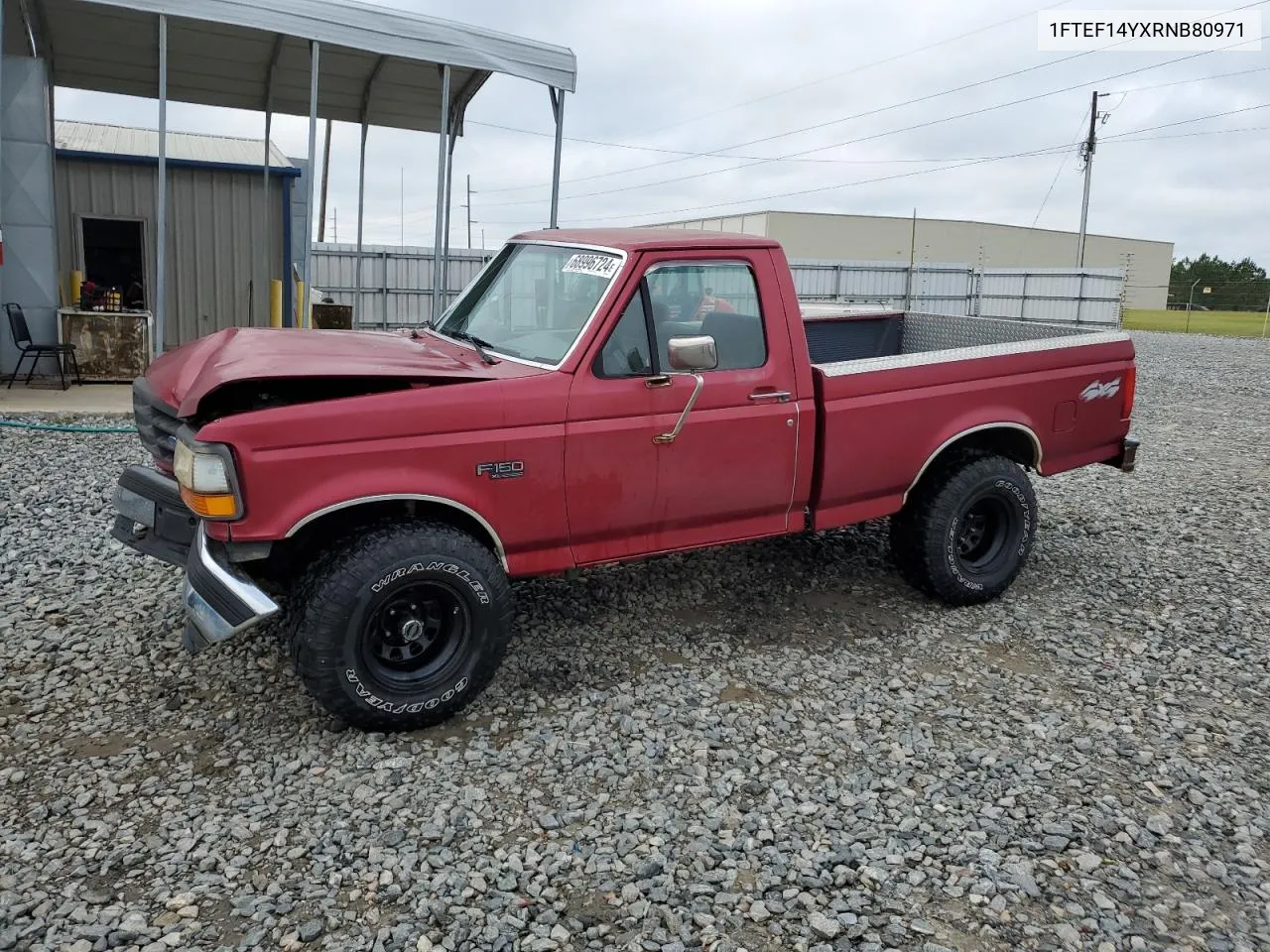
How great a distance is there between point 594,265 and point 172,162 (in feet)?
43.0

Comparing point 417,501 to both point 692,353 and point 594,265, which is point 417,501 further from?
point 594,265

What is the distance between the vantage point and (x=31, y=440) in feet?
29.6

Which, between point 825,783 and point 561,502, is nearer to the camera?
point 825,783

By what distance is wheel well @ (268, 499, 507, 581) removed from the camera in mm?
4098

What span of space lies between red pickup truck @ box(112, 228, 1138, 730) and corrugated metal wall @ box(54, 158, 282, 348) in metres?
12.1

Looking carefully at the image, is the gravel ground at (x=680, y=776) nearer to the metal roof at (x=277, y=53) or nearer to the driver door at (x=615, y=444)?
the driver door at (x=615, y=444)

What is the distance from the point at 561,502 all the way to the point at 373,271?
55.1 ft

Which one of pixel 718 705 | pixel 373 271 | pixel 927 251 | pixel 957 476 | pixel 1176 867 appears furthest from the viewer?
pixel 927 251

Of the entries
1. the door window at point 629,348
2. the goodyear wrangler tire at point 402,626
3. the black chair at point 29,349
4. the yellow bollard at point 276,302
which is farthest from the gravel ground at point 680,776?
the yellow bollard at point 276,302

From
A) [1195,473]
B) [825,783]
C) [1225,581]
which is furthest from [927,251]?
[825,783]

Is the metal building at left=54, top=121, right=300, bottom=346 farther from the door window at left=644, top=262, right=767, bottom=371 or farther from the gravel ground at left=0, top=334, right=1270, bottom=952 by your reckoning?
the door window at left=644, top=262, right=767, bottom=371

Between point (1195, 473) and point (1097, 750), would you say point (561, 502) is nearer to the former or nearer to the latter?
point (1097, 750)

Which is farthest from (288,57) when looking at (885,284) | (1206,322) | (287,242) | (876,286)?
Result: (1206,322)

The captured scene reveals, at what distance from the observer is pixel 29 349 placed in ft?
35.7
